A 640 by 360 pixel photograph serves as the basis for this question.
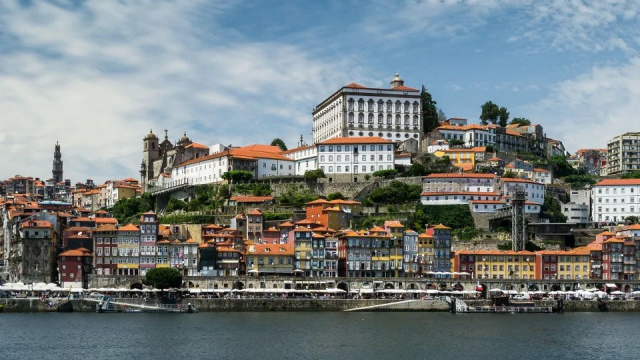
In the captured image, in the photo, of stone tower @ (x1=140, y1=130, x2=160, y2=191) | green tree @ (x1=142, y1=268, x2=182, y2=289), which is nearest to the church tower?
stone tower @ (x1=140, y1=130, x2=160, y2=191)

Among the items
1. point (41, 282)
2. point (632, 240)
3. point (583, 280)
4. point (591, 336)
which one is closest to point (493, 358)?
point (591, 336)

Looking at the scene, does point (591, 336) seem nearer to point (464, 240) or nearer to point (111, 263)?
point (464, 240)

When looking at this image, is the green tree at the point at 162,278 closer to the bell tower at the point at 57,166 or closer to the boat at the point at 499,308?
the boat at the point at 499,308

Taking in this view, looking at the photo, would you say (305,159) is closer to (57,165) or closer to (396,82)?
(396,82)

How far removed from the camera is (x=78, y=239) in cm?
7862

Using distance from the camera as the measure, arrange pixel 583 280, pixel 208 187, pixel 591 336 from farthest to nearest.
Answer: pixel 208 187, pixel 583 280, pixel 591 336

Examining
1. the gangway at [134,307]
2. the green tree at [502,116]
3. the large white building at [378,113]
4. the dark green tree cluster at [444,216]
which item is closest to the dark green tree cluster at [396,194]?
the dark green tree cluster at [444,216]

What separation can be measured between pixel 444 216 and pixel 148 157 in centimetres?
4035

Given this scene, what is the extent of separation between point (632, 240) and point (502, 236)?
10.4 m

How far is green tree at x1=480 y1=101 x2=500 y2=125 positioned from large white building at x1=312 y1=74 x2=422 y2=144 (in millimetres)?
19641

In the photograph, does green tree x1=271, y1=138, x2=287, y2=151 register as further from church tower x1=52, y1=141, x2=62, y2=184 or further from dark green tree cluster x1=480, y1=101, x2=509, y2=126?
church tower x1=52, y1=141, x2=62, y2=184

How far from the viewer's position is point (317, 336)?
54.1 metres

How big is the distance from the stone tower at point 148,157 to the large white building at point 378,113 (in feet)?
69.4

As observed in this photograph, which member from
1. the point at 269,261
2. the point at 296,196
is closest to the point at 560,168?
the point at 296,196
